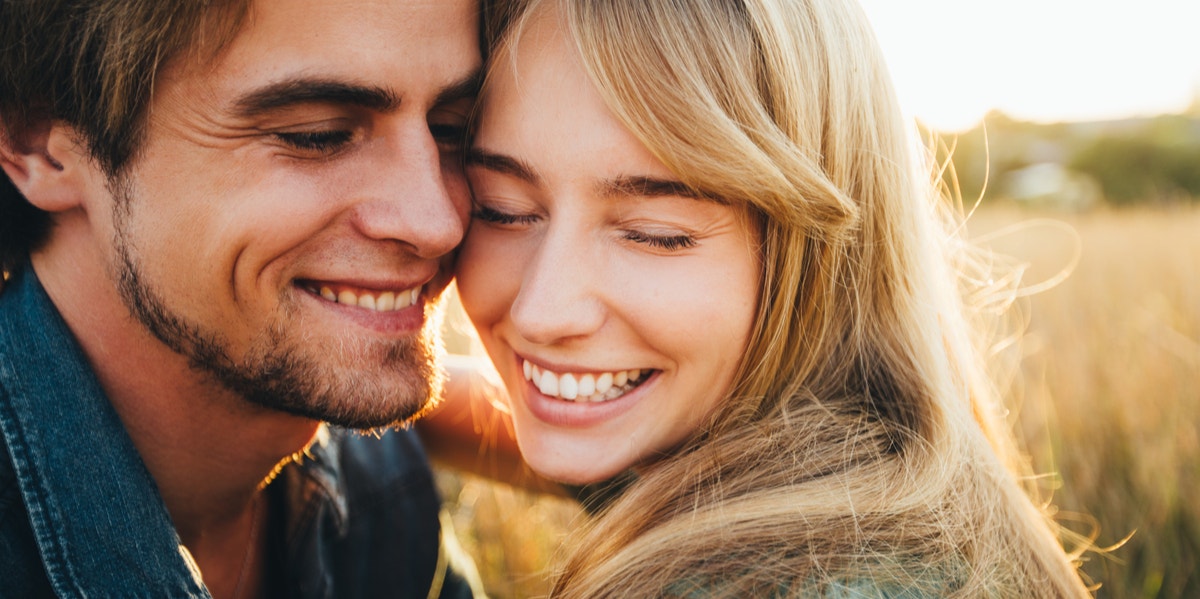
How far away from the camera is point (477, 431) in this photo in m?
3.25

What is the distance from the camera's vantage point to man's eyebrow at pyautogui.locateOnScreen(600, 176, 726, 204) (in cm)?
183

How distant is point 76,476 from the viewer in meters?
1.93

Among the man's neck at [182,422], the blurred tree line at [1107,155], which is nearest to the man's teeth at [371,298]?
the man's neck at [182,422]

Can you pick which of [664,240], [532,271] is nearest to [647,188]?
[664,240]

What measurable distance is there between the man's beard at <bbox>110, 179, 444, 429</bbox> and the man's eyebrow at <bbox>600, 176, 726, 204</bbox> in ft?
2.55

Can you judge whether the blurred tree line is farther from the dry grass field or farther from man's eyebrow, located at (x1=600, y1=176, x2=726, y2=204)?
man's eyebrow, located at (x1=600, y1=176, x2=726, y2=204)

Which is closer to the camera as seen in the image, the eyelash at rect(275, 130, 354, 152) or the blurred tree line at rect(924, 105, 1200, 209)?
the eyelash at rect(275, 130, 354, 152)

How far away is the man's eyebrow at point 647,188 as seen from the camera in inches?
72.1

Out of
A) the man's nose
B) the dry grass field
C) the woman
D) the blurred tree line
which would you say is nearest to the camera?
the woman

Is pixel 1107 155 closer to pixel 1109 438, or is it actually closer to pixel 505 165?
pixel 1109 438

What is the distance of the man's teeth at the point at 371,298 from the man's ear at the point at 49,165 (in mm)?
635

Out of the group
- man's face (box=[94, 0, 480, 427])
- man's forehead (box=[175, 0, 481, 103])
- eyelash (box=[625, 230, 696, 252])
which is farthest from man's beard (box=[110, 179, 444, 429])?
eyelash (box=[625, 230, 696, 252])

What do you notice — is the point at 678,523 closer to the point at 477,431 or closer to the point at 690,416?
the point at 690,416

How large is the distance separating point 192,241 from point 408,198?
516mm
